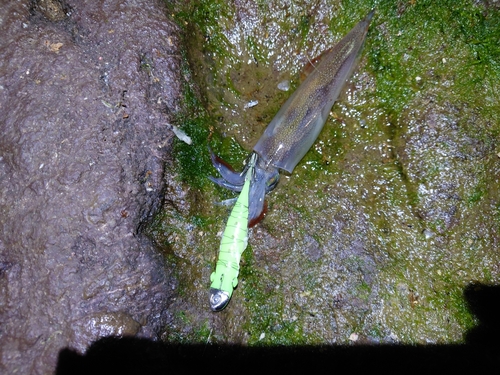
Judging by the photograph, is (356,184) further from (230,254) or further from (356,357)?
(356,357)

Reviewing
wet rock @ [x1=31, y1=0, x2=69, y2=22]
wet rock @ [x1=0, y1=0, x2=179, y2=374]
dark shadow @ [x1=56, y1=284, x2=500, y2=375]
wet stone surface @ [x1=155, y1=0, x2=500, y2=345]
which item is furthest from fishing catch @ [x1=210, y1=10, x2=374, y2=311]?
→ wet rock @ [x1=31, y1=0, x2=69, y2=22]

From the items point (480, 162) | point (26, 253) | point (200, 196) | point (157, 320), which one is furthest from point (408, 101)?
point (26, 253)

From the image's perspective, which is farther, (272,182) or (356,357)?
(272,182)

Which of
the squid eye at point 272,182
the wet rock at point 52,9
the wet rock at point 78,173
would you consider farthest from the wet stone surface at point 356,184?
the wet rock at point 52,9

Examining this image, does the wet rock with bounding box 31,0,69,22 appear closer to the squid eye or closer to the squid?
the squid

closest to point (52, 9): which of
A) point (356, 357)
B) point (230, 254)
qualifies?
point (230, 254)
